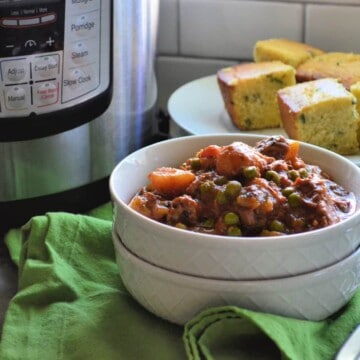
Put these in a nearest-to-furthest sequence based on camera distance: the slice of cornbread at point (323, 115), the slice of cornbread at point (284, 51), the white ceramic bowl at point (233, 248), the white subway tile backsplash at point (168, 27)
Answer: the white ceramic bowl at point (233, 248) → the slice of cornbread at point (323, 115) → the slice of cornbread at point (284, 51) → the white subway tile backsplash at point (168, 27)

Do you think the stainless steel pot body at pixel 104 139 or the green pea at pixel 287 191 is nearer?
the green pea at pixel 287 191

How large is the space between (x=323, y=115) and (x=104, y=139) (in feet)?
0.74

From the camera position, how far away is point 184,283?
1.88ft

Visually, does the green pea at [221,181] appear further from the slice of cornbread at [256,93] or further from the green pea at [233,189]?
the slice of cornbread at [256,93]

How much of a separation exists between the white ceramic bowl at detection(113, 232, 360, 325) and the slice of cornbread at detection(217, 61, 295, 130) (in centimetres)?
34

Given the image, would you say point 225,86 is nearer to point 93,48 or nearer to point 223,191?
point 93,48

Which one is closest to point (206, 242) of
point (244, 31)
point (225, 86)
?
point (225, 86)

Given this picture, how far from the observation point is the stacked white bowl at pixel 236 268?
0.56 metres

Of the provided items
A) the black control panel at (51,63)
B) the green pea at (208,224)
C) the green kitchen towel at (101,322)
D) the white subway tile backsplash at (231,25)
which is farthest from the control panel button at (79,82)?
the white subway tile backsplash at (231,25)

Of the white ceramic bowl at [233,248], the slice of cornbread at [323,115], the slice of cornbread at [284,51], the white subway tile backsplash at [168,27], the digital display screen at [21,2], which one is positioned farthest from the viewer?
the white subway tile backsplash at [168,27]

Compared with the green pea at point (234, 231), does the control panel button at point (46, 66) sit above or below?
above

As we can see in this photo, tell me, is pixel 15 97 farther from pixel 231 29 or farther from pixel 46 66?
pixel 231 29

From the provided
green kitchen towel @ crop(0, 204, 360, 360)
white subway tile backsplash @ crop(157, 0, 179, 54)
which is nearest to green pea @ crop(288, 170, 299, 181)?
green kitchen towel @ crop(0, 204, 360, 360)

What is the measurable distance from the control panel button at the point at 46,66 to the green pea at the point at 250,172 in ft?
0.71
